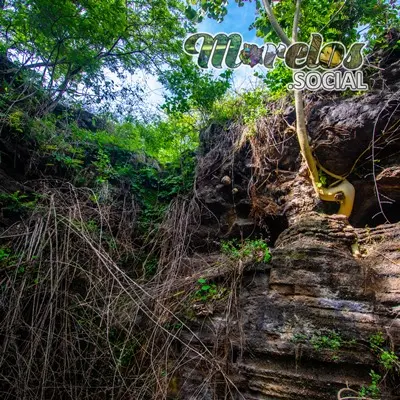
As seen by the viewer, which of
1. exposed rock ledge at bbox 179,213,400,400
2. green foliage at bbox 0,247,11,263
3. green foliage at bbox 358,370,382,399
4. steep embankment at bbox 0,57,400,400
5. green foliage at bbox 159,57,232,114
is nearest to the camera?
green foliage at bbox 358,370,382,399

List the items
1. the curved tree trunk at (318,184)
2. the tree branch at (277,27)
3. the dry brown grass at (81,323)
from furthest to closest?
the tree branch at (277,27) → the curved tree trunk at (318,184) → the dry brown grass at (81,323)

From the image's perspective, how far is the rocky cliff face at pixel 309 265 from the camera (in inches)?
86.8

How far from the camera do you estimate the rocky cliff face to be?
86.8 inches

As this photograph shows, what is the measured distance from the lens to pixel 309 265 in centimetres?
265

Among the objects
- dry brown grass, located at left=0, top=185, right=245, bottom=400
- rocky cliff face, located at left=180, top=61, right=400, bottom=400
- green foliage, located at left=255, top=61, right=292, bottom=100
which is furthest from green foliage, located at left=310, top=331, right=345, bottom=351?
green foliage, located at left=255, top=61, right=292, bottom=100

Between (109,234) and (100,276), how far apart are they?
95 cm

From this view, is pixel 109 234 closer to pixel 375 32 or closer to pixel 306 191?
pixel 306 191

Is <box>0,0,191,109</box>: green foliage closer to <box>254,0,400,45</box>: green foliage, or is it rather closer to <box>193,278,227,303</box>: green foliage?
<box>254,0,400,45</box>: green foliage

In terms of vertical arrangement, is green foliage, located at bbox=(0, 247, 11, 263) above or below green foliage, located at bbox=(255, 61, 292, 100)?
below

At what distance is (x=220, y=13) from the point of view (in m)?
4.86

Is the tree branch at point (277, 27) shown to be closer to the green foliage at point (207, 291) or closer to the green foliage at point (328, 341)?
the green foliage at point (207, 291)

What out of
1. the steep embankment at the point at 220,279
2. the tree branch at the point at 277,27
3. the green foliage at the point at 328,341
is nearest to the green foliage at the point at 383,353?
the steep embankment at the point at 220,279

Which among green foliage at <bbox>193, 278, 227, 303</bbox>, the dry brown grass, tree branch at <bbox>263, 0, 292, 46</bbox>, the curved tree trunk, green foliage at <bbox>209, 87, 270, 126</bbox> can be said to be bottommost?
the dry brown grass

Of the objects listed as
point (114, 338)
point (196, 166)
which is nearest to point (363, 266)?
point (114, 338)
